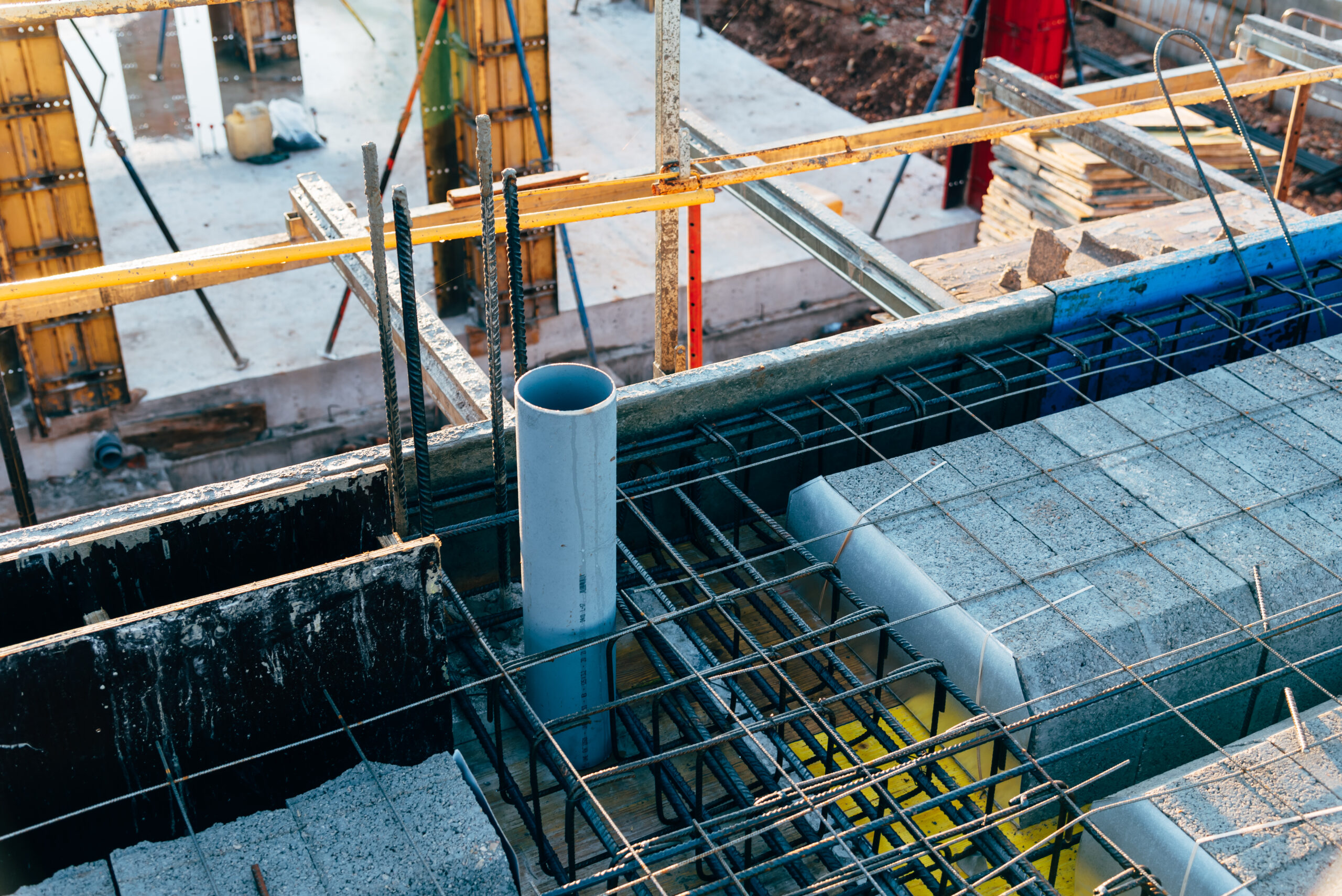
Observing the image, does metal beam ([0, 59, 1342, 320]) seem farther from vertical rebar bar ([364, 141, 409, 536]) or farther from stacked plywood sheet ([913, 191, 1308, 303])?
vertical rebar bar ([364, 141, 409, 536])

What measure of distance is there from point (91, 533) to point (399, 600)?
1311 millimetres

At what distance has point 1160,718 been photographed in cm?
567

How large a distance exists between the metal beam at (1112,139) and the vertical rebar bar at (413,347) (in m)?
6.65

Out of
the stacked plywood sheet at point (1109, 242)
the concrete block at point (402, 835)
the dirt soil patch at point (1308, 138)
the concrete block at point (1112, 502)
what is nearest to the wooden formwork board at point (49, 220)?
the stacked plywood sheet at point (1109, 242)

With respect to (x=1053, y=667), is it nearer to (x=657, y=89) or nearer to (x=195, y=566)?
(x=195, y=566)

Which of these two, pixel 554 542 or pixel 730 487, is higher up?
pixel 554 542

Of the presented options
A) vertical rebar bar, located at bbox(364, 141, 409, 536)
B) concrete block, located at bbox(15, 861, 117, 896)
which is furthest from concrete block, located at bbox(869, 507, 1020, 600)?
concrete block, located at bbox(15, 861, 117, 896)

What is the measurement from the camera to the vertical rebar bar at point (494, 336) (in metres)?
5.54

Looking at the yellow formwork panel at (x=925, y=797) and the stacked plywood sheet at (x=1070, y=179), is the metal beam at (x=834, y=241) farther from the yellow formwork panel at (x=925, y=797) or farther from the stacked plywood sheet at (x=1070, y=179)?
the stacked plywood sheet at (x=1070, y=179)

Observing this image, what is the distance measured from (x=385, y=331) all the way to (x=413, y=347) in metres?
0.13

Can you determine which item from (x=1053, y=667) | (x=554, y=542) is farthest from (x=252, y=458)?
(x=1053, y=667)

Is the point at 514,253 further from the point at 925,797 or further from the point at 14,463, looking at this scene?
the point at 14,463

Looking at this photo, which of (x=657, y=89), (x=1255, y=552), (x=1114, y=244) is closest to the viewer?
(x=1255, y=552)

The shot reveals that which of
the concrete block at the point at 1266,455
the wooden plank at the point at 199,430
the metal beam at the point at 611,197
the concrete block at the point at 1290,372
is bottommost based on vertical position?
the wooden plank at the point at 199,430
